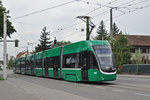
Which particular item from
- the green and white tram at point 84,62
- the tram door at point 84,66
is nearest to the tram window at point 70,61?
the green and white tram at point 84,62

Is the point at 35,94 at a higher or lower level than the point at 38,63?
lower

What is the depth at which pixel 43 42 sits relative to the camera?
91.7 meters

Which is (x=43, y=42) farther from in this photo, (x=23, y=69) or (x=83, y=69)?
(x=83, y=69)

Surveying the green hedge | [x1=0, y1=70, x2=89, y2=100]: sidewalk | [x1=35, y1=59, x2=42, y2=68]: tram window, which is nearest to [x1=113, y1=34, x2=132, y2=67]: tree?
the green hedge

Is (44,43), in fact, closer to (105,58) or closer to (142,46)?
(142,46)

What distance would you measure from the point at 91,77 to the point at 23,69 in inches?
1028

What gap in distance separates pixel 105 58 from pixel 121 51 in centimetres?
2375

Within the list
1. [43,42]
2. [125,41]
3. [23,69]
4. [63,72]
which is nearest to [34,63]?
[23,69]

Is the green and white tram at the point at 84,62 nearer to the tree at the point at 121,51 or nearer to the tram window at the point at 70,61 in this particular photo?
the tram window at the point at 70,61

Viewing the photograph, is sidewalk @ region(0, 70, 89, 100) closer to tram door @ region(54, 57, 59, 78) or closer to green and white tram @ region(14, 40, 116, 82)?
green and white tram @ region(14, 40, 116, 82)

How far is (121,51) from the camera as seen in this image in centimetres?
4025

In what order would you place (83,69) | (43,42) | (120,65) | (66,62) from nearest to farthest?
(83,69)
(66,62)
(120,65)
(43,42)

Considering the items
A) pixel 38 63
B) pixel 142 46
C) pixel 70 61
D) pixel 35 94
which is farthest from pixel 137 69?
pixel 142 46

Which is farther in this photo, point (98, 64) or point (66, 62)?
point (66, 62)
